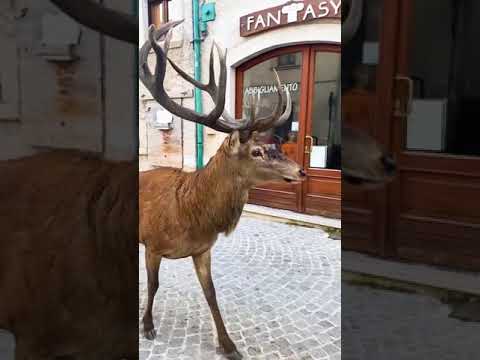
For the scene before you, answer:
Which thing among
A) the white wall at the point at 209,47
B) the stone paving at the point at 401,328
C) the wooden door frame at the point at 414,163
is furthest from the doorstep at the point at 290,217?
the wooden door frame at the point at 414,163

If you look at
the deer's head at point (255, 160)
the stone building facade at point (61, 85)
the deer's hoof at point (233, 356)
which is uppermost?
the stone building facade at point (61, 85)

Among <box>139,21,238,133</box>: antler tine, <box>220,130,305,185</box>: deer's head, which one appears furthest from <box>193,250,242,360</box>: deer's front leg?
<box>139,21,238,133</box>: antler tine

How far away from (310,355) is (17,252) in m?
1.59

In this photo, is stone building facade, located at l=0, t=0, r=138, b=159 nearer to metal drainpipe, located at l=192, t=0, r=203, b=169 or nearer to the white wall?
the white wall

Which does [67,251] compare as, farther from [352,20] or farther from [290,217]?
[290,217]

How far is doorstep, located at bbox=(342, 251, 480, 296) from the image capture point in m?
1.28

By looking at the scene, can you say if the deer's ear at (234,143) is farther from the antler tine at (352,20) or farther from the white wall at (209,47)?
the white wall at (209,47)

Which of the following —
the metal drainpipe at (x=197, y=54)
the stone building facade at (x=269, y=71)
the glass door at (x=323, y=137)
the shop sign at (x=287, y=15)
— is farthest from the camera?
the glass door at (x=323, y=137)

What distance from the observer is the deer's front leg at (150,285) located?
2426mm

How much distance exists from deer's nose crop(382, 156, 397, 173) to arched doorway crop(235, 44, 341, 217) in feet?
9.80

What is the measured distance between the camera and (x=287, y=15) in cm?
477

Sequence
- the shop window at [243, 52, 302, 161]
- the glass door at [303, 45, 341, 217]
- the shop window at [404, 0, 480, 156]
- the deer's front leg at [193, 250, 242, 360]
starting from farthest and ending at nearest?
the glass door at [303, 45, 341, 217] < the shop window at [243, 52, 302, 161] < the deer's front leg at [193, 250, 242, 360] < the shop window at [404, 0, 480, 156]

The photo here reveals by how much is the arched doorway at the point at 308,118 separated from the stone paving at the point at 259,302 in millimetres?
966

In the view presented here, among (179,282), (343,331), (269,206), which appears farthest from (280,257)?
(343,331)
